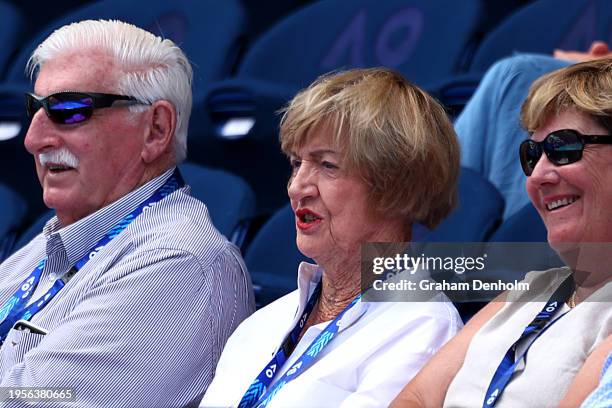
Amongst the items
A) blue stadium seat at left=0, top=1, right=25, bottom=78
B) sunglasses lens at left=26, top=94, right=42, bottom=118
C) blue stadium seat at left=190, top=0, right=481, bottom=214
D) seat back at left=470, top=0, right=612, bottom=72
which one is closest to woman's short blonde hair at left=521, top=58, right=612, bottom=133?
sunglasses lens at left=26, top=94, right=42, bottom=118

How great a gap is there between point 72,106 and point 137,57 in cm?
16

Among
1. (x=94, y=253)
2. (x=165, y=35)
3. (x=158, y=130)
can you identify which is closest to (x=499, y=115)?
(x=158, y=130)

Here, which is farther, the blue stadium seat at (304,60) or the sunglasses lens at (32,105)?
the blue stadium seat at (304,60)

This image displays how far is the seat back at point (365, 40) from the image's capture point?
3512 mm

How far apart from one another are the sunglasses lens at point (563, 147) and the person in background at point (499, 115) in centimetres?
97

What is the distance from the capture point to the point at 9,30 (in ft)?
13.8

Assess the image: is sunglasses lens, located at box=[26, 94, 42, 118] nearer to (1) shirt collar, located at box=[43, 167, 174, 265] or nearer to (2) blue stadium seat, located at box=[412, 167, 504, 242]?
(1) shirt collar, located at box=[43, 167, 174, 265]

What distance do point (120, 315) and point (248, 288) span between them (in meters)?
0.33

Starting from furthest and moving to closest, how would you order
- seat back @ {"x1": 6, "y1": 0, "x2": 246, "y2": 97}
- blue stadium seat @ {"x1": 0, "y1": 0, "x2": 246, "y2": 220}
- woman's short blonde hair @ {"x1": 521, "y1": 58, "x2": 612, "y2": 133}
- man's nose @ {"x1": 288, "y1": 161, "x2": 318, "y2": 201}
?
seat back @ {"x1": 6, "y1": 0, "x2": 246, "y2": 97}, blue stadium seat @ {"x1": 0, "y1": 0, "x2": 246, "y2": 220}, man's nose @ {"x1": 288, "y1": 161, "x2": 318, "y2": 201}, woman's short blonde hair @ {"x1": 521, "y1": 58, "x2": 612, "y2": 133}

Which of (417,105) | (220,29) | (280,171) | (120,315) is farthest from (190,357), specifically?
(220,29)

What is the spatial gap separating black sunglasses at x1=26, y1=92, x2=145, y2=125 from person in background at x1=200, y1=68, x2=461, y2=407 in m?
0.42

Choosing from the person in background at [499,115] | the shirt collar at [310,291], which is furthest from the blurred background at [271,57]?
the shirt collar at [310,291]

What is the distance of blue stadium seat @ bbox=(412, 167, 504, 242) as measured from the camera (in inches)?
96.4

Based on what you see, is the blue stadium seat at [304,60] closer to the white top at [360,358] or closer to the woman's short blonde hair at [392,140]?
the woman's short blonde hair at [392,140]
